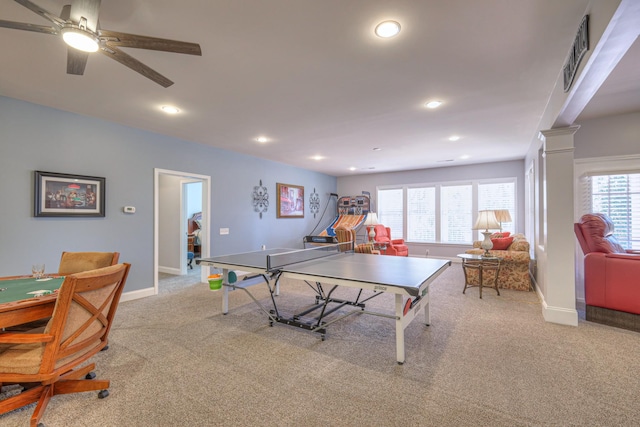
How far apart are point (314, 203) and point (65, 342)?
6.93 meters

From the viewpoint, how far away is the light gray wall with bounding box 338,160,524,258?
6758 millimetres

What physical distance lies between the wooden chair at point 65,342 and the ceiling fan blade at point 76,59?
1464mm

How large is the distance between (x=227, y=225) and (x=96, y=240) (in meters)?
2.18

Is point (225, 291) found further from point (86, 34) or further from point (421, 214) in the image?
point (421, 214)

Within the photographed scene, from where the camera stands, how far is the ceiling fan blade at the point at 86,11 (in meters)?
1.50

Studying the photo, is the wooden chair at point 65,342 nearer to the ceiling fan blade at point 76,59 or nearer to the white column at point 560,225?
the ceiling fan blade at point 76,59

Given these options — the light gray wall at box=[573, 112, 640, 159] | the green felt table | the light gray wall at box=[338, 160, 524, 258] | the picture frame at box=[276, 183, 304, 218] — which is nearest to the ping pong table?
the green felt table

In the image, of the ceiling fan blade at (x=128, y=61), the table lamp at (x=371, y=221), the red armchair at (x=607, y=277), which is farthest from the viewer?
the table lamp at (x=371, y=221)

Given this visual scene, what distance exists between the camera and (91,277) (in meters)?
1.63

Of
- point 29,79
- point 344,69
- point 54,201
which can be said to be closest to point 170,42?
point 344,69

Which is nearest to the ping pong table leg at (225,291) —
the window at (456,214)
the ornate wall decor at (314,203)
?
the ornate wall decor at (314,203)

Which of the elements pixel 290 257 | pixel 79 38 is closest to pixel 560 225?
pixel 290 257

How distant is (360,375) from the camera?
2182 millimetres

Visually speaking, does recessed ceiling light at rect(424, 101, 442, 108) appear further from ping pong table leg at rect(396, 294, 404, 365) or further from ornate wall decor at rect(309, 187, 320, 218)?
ornate wall decor at rect(309, 187, 320, 218)
